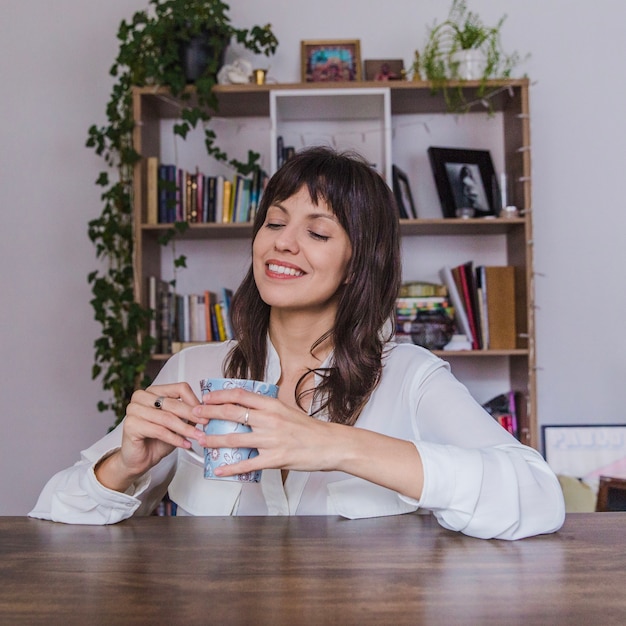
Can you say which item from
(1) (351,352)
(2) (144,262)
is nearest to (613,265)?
(2) (144,262)

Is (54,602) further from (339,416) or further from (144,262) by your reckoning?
(144,262)

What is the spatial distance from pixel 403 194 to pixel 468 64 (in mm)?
515

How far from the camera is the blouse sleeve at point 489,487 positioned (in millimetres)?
1062

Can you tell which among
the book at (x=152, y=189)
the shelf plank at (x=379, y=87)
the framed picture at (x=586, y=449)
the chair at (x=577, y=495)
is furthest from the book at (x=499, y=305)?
the book at (x=152, y=189)

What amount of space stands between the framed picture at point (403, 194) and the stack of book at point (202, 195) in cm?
49

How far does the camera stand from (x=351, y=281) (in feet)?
5.30

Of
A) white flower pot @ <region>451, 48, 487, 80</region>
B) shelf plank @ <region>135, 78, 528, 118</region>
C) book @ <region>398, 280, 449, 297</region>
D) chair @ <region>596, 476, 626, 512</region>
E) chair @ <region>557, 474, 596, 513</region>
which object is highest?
white flower pot @ <region>451, 48, 487, 80</region>

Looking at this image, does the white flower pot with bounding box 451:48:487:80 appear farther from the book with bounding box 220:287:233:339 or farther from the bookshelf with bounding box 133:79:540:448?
the book with bounding box 220:287:233:339

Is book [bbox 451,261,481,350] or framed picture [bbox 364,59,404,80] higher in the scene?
framed picture [bbox 364,59,404,80]

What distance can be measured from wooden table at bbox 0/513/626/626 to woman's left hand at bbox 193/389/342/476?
A: 9cm

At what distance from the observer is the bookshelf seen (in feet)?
10.0

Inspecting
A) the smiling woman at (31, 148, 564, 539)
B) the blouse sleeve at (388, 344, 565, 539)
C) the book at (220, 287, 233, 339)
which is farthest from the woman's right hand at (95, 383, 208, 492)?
the book at (220, 287, 233, 339)

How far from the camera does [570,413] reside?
326cm

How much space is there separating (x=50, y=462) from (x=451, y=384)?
2377mm
